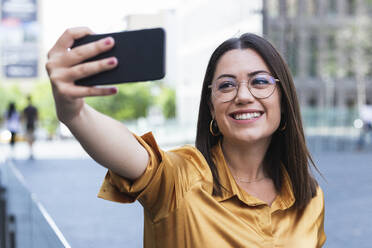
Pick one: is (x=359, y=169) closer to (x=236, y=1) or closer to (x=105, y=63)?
(x=105, y=63)

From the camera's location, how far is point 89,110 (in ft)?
4.73

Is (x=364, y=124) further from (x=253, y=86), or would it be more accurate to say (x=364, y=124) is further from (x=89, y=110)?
(x=89, y=110)

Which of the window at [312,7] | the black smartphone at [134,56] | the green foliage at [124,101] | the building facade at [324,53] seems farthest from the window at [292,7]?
the black smartphone at [134,56]

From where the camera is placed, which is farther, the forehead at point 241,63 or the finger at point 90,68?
the forehead at point 241,63

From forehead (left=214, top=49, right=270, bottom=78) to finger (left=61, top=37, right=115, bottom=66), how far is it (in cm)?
75

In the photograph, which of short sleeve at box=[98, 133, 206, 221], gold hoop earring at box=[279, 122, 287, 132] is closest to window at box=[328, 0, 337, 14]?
gold hoop earring at box=[279, 122, 287, 132]

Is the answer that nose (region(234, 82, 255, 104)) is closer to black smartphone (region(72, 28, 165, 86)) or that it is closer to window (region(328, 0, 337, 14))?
black smartphone (region(72, 28, 165, 86))

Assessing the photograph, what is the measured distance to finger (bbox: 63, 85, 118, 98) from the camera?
1.25 meters

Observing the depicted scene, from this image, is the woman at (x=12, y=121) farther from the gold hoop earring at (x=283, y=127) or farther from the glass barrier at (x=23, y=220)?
the gold hoop earring at (x=283, y=127)

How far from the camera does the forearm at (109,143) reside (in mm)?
1438

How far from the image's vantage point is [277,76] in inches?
78.7

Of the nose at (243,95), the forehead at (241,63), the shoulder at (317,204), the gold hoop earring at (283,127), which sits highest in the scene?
the forehead at (241,63)

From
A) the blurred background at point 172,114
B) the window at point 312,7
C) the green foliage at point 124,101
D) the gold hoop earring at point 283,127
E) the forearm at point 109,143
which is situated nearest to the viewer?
the forearm at point 109,143

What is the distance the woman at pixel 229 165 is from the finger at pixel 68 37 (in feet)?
0.38
